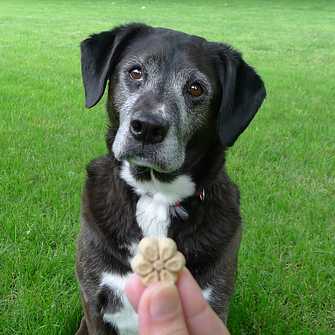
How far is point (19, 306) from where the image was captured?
11.0 ft

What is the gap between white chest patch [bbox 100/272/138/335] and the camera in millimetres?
2857

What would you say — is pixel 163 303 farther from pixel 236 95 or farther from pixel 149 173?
pixel 236 95

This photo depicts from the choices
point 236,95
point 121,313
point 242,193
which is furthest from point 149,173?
point 242,193

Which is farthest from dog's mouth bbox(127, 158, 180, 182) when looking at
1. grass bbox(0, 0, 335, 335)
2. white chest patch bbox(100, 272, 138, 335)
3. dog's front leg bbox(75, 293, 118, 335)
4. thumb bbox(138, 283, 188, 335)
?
thumb bbox(138, 283, 188, 335)

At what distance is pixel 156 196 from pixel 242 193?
2.00 meters

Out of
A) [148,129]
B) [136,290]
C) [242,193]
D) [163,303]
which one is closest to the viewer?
[163,303]

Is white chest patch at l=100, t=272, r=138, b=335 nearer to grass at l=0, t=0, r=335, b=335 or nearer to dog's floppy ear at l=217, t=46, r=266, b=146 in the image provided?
grass at l=0, t=0, r=335, b=335

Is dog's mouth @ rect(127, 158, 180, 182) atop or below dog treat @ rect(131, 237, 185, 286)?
below

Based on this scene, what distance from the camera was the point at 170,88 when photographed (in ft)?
9.18

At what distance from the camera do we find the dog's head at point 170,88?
2672 mm

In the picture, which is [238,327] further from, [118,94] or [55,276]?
[118,94]

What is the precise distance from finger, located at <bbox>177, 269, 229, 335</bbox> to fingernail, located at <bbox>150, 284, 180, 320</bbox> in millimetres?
97

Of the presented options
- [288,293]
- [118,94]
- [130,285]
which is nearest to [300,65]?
[288,293]

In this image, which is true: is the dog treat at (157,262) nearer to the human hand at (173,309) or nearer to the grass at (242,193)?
the human hand at (173,309)
